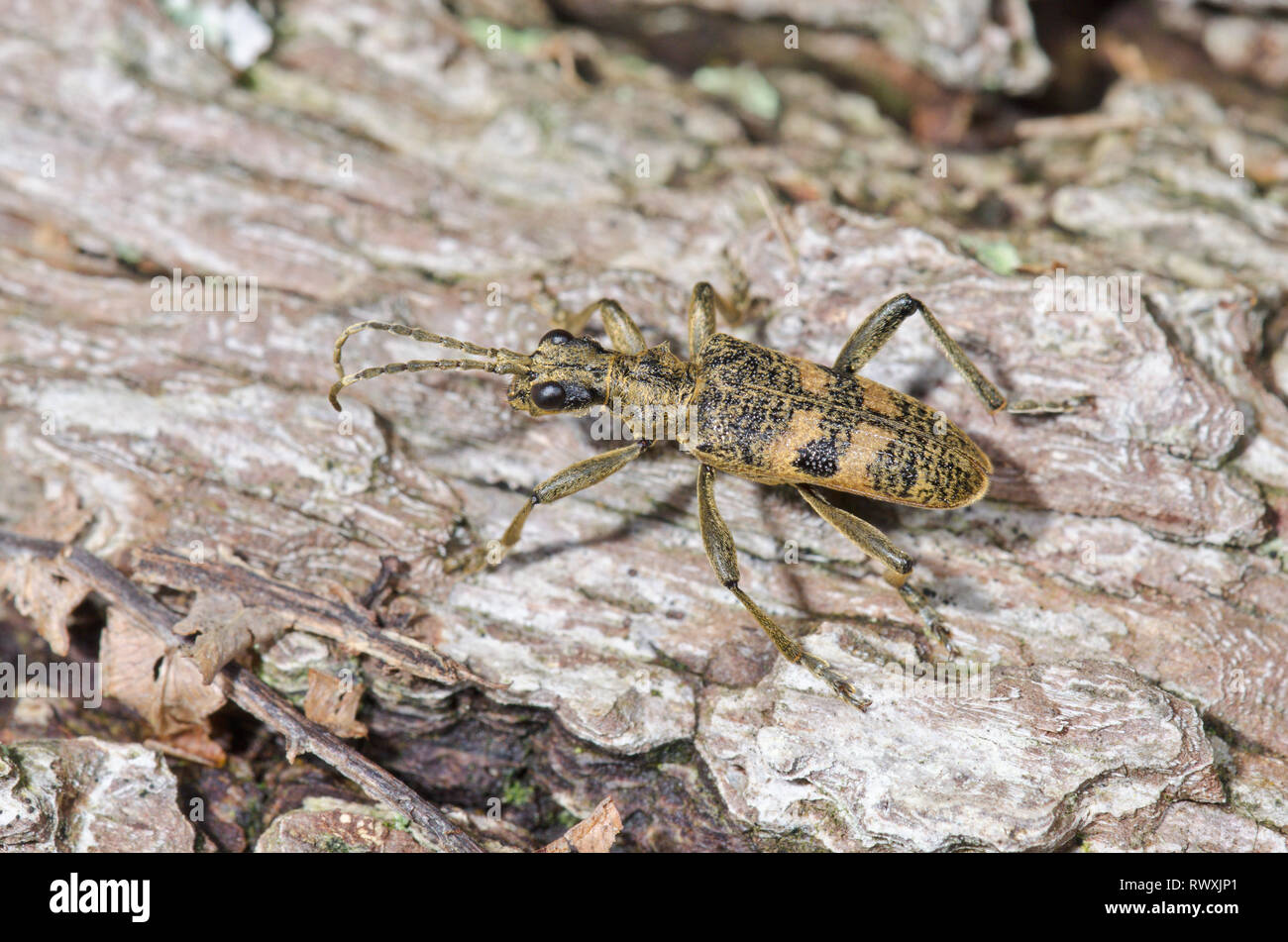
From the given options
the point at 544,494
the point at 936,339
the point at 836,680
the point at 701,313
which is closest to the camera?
the point at 836,680

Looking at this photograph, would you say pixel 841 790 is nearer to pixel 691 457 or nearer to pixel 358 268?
pixel 691 457

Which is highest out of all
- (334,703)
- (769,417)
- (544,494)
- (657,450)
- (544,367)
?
(544,367)

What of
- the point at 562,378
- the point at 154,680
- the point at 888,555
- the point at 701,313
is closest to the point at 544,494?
the point at 562,378

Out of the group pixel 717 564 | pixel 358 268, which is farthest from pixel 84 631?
pixel 717 564

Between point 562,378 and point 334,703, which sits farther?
point 562,378

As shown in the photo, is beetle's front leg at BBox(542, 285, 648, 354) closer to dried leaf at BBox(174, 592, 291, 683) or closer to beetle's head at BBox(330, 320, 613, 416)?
beetle's head at BBox(330, 320, 613, 416)

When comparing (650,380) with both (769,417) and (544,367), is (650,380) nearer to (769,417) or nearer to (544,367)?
(544,367)

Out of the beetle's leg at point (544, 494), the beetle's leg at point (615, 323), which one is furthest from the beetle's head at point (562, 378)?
the beetle's leg at point (544, 494)
